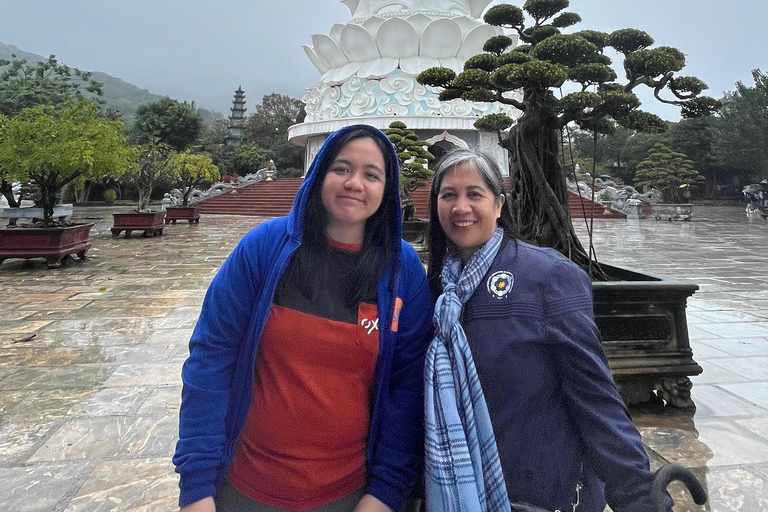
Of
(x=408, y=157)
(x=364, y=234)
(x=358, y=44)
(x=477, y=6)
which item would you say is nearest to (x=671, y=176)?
(x=477, y=6)

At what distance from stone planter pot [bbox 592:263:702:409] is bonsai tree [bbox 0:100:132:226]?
24.4 feet

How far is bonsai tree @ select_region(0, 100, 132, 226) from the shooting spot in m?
7.03

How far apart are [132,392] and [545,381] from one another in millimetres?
2650

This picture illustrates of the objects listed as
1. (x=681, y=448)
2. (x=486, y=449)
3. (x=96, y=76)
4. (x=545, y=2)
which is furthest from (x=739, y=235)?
(x=96, y=76)

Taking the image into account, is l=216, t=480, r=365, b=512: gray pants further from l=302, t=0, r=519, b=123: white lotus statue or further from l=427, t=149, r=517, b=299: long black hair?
l=302, t=0, r=519, b=123: white lotus statue

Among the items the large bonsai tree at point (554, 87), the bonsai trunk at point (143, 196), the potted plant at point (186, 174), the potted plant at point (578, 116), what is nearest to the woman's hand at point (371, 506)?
the potted plant at point (578, 116)

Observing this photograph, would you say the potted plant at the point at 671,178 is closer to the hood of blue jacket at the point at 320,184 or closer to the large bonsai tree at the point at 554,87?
the large bonsai tree at the point at 554,87

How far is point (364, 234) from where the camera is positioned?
4.30 ft

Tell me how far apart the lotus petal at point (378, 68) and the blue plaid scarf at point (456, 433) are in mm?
21263

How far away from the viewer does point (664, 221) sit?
57.6 ft

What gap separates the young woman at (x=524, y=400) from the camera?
3.51ft

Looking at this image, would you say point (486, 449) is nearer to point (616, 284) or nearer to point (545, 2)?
point (616, 284)

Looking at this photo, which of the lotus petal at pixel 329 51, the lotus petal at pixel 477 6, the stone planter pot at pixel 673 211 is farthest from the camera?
the lotus petal at pixel 477 6

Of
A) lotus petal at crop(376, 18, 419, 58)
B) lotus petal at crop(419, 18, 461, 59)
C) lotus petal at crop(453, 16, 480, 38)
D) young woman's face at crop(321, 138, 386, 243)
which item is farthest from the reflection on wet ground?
lotus petal at crop(453, 16, 480, 38)
